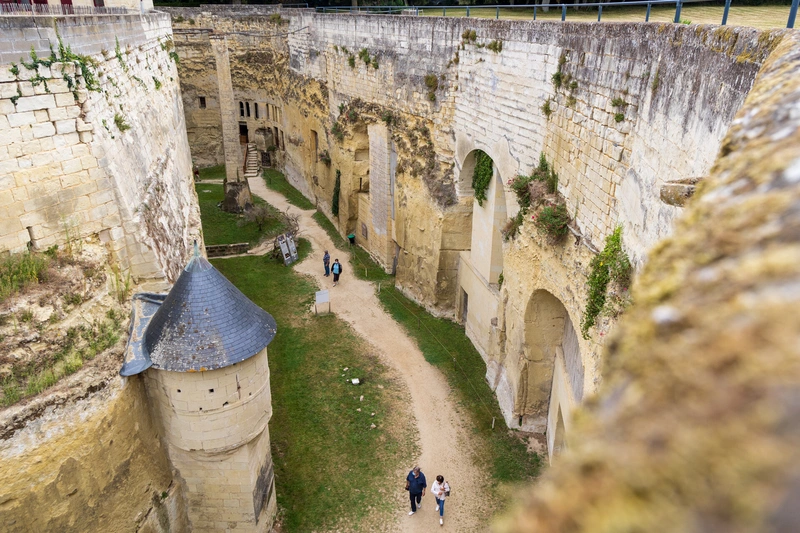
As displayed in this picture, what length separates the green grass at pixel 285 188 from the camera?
26.9 metres

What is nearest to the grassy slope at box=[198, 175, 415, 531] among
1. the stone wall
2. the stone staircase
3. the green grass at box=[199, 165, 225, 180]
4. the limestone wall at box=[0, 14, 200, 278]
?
the limestone wall at box=[0, 14, 200, 278]

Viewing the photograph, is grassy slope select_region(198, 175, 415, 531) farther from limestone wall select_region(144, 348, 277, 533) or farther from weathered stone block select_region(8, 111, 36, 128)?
weathered stone block select_region(8, 111, 36, 128)

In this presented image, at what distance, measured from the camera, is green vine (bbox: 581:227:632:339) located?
7266 millimetres

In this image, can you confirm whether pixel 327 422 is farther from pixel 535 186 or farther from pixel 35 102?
pixel 35 102

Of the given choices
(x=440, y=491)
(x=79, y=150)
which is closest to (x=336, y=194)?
(x=440, y=491)

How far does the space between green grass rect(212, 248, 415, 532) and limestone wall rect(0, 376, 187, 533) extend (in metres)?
2.71

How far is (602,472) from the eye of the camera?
1.12 m

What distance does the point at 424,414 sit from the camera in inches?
522

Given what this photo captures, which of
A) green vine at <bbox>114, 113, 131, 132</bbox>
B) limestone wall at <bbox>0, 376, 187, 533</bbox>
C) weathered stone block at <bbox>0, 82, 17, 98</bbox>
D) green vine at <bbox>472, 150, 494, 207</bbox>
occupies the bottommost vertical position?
limestone wall at <bbox>0, 376, 187, 533</bbox>

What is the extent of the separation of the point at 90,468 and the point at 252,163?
82.8 feet

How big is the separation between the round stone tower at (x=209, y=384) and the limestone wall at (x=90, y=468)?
330 millimetres

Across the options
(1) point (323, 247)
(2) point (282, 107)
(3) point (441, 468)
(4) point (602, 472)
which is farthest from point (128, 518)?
(2) point (282, 107)

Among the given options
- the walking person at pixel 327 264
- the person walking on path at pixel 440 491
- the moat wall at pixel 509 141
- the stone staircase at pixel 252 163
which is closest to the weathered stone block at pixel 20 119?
the moat wall at pixel 509 141

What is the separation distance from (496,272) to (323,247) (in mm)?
9554
